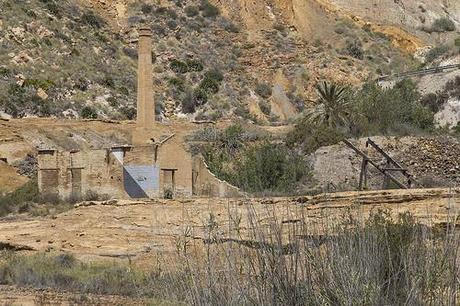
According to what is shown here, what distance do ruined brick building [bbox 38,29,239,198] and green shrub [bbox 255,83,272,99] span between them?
26.1m

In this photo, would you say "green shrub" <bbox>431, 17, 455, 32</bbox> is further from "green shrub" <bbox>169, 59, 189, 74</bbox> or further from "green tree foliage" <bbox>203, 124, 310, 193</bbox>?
"green tree foliage" <bbox>203, 124, 310, 193</bbox>

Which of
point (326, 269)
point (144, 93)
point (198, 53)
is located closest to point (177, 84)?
point (198, 53)

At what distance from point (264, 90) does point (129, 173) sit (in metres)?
29.3

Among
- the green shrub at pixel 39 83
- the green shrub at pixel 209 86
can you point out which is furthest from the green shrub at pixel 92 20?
the green shrub at pixel 39 83

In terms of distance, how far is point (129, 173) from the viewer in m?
24.1

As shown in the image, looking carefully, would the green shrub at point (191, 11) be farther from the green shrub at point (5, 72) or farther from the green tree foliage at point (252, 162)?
the green tree foliage at point (252, 162)

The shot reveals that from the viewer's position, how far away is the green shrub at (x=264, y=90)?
171 ft

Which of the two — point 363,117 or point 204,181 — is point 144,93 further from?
point 363,117

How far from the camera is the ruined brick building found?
23.9m

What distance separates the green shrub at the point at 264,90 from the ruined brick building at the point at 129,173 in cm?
2608

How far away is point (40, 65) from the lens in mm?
45656

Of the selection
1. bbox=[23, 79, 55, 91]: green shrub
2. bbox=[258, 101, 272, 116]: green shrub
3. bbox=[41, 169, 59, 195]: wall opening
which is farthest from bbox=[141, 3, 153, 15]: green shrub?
bbox=[41, 169, 59, 195]: wall opening

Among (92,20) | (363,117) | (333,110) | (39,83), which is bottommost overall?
(363,117)

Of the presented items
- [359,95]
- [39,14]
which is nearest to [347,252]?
[359,95]
